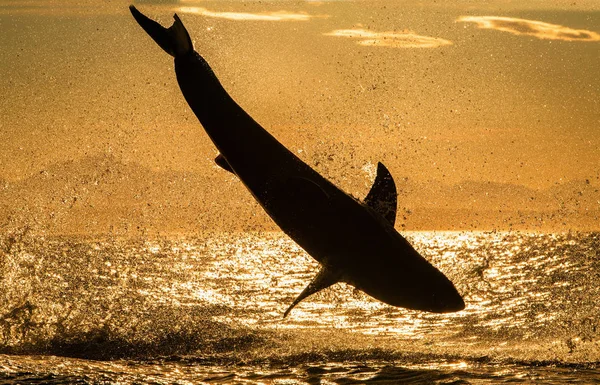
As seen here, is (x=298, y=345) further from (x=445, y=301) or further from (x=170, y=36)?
(x=170, y=36)

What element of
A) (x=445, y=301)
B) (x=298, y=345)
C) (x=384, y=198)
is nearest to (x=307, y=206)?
(x=384, y=198)

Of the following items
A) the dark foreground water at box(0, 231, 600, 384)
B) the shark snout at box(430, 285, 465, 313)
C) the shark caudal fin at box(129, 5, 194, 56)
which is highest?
the shark caudal fin at box(129, 5, 194, 56)

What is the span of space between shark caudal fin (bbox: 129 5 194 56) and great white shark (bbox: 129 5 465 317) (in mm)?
25

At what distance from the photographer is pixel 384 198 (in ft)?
72.4

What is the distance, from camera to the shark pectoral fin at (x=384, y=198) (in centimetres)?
2192

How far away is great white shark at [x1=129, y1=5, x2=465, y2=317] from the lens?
19688 mm

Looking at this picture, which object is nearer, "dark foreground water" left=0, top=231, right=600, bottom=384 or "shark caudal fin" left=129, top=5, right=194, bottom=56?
"shark caudal fin" left=129, top=5, right=194, bottom=56

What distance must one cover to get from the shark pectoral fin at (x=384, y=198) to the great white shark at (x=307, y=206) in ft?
4.24

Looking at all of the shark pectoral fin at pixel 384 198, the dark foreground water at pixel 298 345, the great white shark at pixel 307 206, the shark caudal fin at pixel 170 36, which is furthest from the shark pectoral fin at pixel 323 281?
the shark caudal fin at pixel 170 36

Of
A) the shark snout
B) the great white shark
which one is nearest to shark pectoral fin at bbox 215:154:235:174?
the great white shark

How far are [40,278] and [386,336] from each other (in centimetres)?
5660

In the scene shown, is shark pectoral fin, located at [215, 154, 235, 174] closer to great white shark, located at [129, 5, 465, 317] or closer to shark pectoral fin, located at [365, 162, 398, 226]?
great white shark, located at [129, 5, 465, 317]

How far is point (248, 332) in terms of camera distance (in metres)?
30.3

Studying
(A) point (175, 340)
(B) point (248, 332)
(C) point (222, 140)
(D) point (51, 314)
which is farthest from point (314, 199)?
(D) point (51, 314)
